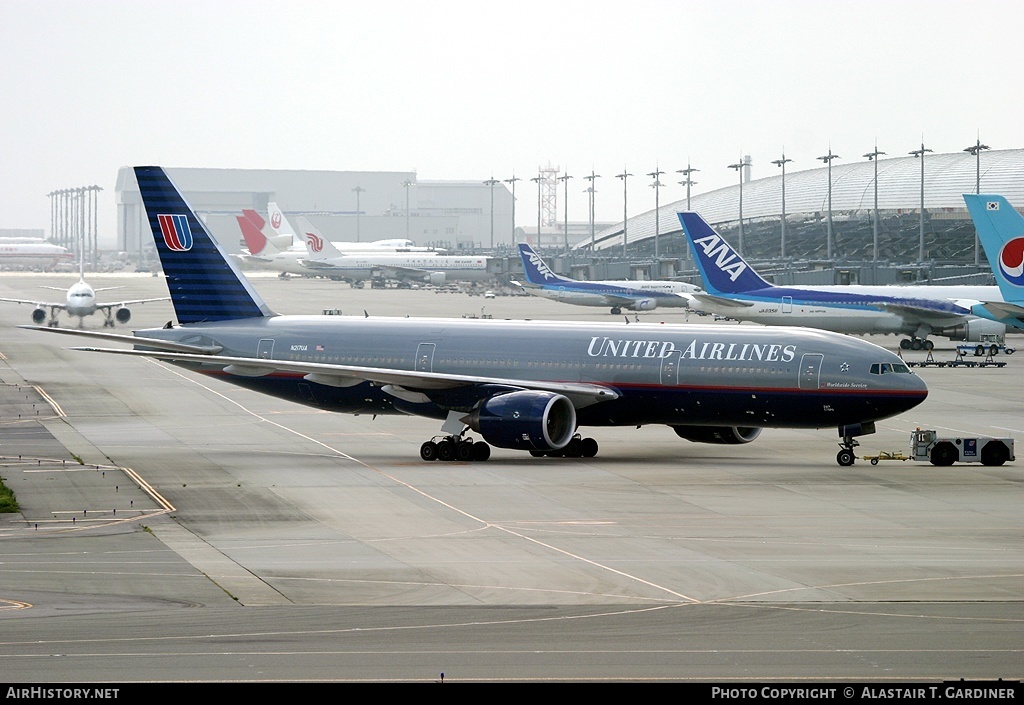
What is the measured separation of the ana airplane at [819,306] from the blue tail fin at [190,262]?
140 feet

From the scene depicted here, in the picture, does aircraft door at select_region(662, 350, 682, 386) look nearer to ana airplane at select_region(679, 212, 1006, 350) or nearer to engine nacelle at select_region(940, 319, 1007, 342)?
ana airplane at select_region(679, 212, 1006, 350)

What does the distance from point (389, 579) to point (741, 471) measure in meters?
16.9

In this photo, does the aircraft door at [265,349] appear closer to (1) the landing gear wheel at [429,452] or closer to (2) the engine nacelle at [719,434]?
(1) the landing gear wheel at [429,452]

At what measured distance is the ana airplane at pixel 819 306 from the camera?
3366 inches

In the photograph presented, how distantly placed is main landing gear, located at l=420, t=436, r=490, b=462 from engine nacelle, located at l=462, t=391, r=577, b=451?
0.66 metres

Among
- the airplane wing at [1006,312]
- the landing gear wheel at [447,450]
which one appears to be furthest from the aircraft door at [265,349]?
the airplane wing at [1006,312]

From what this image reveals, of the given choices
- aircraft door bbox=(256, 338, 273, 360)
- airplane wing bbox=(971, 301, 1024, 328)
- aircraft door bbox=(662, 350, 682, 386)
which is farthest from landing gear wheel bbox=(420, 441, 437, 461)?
airplane wing bbox=(971, 301, 1024, 328)

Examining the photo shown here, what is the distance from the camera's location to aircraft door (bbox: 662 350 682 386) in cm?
4088

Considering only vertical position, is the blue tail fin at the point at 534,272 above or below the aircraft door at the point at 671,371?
above

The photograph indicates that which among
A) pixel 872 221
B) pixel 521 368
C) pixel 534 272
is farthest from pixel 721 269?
→ pixel 872 221

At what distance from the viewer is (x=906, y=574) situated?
25.6 meters

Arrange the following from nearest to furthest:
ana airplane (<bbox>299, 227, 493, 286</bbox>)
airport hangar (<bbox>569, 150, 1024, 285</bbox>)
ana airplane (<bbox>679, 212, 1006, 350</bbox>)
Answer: ana airplane (<bbox>679, 212, 1006, 350</bbox>), airport hangar (<bbox>569, 150, 1024, 285</bbox>), ana airplane (<bbox>299, 227, 493, 286</bbox>)

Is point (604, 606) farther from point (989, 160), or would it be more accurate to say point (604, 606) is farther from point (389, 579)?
point (989, 160)
